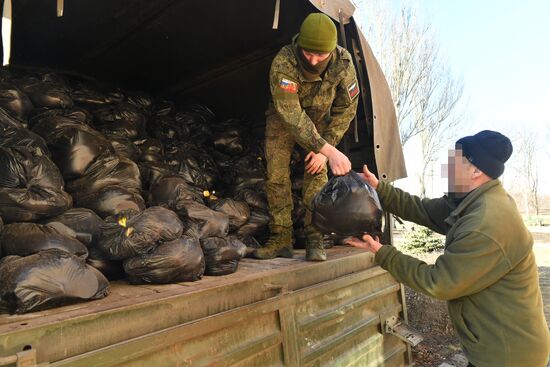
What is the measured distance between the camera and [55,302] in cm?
145

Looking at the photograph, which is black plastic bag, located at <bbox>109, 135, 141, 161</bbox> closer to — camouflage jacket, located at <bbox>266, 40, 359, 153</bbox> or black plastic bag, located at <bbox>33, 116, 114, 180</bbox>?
black plastic bag, located at <bbox>33, 116, 114, 180</bbox>

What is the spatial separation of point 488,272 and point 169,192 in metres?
1.94

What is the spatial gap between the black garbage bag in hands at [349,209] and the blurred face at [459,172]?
363mm

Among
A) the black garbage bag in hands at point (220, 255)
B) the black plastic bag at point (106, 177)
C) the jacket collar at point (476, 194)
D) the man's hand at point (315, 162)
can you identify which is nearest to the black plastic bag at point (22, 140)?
the black plastic bag at point (106, 177)

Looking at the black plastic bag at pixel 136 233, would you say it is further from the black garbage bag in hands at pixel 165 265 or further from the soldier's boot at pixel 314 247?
the soldier's boot at pixel 314 247

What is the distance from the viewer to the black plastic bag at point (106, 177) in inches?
92.0

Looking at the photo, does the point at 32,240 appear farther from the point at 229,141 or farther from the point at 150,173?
the point at 229,141

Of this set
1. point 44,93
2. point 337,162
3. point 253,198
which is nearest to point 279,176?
point 253,198

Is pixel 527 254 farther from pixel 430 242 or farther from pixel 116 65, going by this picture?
pixel 430 242

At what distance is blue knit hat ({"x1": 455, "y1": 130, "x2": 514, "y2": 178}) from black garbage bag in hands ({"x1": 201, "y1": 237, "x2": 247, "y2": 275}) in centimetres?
126

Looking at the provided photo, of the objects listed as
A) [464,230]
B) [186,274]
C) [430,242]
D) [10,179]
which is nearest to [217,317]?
[186,274]

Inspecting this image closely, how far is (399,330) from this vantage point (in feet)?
9.18

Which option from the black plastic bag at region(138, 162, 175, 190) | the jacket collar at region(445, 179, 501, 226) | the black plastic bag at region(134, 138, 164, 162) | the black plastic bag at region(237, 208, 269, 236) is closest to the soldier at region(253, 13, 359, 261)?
the black plastic bag at region(237, 208, 269, 236)

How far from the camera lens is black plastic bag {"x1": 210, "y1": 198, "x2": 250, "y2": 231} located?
2.76 meters
